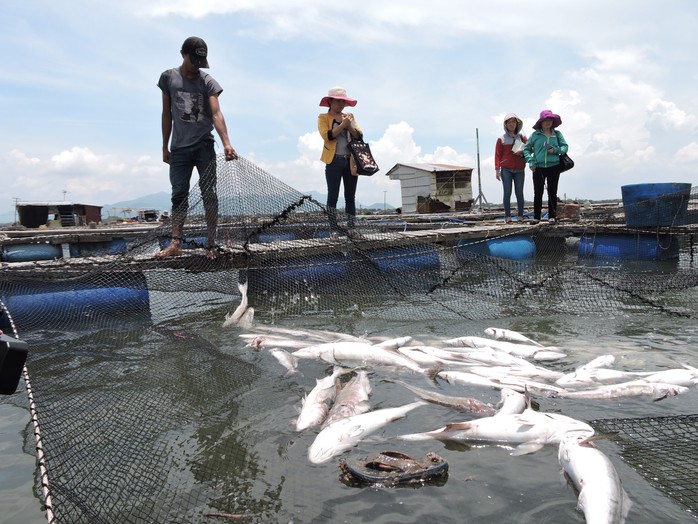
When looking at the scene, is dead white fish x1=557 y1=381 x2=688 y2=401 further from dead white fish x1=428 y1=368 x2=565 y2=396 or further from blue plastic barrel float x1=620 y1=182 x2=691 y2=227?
blue plastic barrel float x1=620 y1=182 x2=691 y2=227

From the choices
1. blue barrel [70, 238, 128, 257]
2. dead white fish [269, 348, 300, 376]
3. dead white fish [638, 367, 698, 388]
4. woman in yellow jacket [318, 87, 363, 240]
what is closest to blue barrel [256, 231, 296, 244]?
woman in yellow jacket [318, 87, 363, 240]

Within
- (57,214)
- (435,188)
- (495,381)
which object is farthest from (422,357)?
(57,214)

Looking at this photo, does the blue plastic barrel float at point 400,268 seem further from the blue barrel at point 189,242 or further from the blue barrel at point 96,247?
the blue barrel at point 96,247

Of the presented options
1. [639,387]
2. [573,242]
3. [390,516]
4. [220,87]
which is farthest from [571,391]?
[573,242]

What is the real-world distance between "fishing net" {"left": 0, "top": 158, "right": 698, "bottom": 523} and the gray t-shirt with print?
547mm

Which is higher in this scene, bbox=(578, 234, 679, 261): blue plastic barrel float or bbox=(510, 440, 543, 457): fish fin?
bbox=(578, 234, 679, 261): blue plastic barrel float

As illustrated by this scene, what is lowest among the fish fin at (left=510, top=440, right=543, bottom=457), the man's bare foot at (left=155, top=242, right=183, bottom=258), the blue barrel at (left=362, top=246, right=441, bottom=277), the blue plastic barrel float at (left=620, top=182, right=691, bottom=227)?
the fish fin at (left=510, top=440, right=543, bottom=457)

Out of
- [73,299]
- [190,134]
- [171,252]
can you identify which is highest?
[190,134]

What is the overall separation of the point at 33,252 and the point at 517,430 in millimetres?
14318

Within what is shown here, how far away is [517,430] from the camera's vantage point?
3.39 meters

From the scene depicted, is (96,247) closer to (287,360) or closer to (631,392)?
(287,360)

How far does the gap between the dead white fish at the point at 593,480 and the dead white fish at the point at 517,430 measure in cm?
18

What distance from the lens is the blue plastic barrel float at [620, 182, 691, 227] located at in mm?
10883

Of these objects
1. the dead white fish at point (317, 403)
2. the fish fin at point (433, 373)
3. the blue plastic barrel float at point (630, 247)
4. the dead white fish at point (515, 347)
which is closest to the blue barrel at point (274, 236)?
the dead white fish at point (515, 347)
